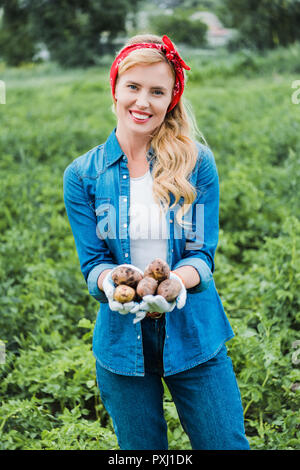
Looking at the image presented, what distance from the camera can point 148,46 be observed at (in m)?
1.96

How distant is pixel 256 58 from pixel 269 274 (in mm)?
22394

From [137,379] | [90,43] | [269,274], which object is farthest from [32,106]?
[90,43]

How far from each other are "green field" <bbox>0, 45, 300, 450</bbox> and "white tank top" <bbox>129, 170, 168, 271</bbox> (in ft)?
3.57

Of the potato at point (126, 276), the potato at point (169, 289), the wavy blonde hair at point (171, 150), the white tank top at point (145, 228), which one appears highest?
the wavy blonde hair at point (171, 150)

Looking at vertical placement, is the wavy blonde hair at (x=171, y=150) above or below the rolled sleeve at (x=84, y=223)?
above

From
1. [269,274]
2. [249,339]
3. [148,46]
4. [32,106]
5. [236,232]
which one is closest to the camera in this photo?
[148,46]

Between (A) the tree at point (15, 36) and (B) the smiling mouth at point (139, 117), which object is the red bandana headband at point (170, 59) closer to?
(B) the smiling mouth at point (139, 117)

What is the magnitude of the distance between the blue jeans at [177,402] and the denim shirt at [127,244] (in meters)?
0.05

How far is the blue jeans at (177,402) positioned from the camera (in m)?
1.99

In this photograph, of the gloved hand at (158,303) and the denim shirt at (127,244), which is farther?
the denim shirt at (127,244)

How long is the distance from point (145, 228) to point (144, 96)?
1.54 feet

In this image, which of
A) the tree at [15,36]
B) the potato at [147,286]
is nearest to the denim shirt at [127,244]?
the potato at [147,286]

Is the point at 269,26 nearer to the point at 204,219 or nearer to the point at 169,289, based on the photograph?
the point at 204,219
